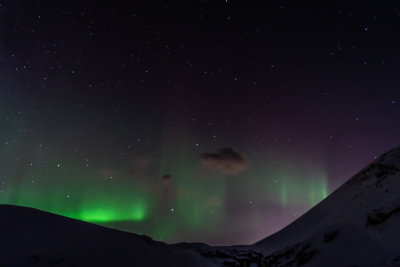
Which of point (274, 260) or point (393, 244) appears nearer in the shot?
point (393, 244)

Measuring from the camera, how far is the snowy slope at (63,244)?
27.3ft

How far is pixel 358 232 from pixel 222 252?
1237cm

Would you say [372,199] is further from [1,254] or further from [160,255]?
[1,254]

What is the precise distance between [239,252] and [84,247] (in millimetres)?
19687

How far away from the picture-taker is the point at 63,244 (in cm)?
946

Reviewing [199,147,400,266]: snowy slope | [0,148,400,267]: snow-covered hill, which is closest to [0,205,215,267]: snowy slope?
[0,148,400,267]: snow-covered hill

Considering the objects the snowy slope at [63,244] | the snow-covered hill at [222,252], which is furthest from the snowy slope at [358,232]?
the snowy slope at [63,244]

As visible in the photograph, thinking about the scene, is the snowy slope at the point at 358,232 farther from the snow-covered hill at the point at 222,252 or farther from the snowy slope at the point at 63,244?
the snowy slope at the point at 63,244

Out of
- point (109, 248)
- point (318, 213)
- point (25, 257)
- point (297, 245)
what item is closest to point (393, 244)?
point (297, 245)

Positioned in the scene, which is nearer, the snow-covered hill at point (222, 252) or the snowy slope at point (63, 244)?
the snowy slope at point (63, 244)

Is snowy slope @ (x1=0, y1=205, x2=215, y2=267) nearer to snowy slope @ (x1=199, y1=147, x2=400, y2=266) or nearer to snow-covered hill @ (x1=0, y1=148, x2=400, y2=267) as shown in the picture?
snow-covered hill @ (x1=0, y1=148, x2=400, y2=267)

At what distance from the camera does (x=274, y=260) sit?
2259 cm

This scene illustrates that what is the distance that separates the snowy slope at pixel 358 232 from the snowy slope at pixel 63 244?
10450 mm

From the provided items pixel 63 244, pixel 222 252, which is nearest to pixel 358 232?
pixel 222 252
